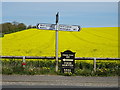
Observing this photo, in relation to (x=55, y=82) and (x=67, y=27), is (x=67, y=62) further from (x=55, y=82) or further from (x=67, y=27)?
(x=55, y=82)

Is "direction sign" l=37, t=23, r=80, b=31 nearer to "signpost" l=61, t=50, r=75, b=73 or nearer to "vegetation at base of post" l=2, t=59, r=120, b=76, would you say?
"signpost" l=61, t=50, r=75, b=73

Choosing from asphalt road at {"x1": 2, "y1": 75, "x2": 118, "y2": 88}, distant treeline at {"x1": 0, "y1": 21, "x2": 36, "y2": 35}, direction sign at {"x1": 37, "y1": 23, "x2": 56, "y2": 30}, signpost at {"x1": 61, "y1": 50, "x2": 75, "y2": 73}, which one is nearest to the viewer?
asphalt road at {"x1": 2, "y1": 75, "x2": 118, "y2": 88}

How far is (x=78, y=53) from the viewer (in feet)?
56.5

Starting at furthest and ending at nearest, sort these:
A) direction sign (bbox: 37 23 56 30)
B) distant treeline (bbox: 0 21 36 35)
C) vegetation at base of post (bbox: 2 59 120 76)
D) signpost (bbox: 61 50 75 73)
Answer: distant treeline (bbox: 0 21 36 35)
direction sign (bbox: 37 23 56 30)
signpost (bbox: 61 50 75 73)
vegetation at base of post (bbox: 2 59 120 76)

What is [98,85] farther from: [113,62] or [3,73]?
[113,62]

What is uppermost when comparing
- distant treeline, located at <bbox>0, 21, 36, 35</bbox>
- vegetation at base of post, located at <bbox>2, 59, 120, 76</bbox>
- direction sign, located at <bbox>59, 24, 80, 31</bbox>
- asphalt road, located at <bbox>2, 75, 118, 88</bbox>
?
distant treeline, located at <bbox>0, 21, 36, 35</bbox>

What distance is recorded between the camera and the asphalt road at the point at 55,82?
28.7ft

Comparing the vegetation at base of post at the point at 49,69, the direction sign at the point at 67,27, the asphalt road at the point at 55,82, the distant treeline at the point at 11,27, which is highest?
the distant treeline at the point at 11,27

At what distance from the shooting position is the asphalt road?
8.75 metres

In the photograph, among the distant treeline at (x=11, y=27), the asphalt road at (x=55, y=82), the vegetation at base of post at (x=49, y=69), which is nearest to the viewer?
the asphalt road at (x=55, y=82)

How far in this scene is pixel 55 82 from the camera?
9.23 meters

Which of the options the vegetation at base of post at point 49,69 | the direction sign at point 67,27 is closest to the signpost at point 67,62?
the vegetation at base of post at point 49,69

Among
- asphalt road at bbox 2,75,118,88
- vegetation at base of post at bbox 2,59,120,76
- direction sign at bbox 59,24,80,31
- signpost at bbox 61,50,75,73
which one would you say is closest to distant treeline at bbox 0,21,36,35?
vegetation at base of post at bbox 2,59,120,76

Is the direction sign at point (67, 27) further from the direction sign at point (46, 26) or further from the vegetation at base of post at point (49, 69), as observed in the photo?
the vegetation at base of post at point (49, 69)
